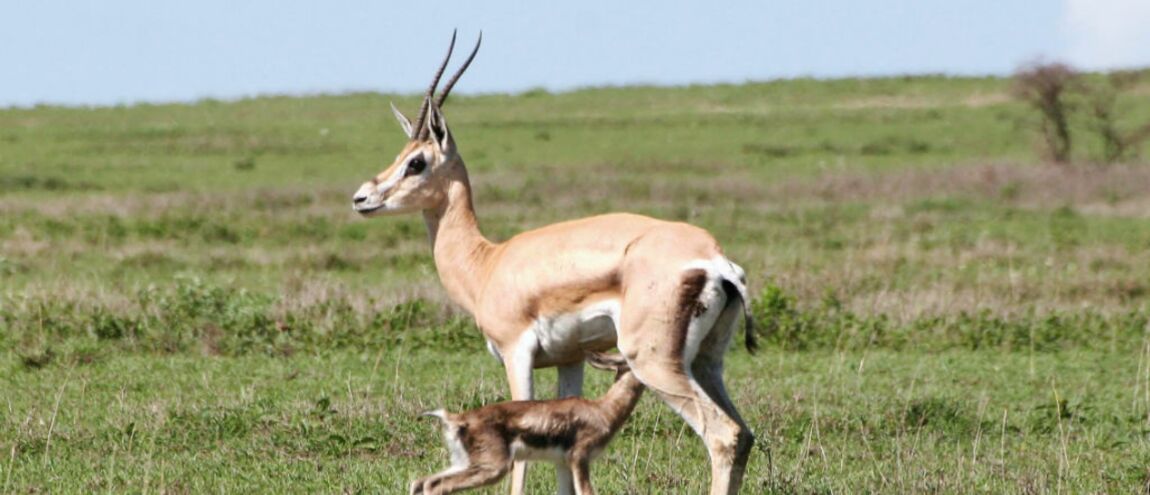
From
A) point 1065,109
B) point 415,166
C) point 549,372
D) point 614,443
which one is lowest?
point 1065,109

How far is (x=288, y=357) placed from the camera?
469 inches

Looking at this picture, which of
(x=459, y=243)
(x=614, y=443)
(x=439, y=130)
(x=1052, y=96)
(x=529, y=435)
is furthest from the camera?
(x=1052, y=96)

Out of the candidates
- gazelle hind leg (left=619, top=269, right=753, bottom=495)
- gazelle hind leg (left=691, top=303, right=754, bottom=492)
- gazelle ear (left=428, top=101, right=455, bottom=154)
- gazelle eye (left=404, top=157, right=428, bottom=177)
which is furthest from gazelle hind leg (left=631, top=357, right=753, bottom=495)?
gazelle eye (left=404, top=157, right=428, bottom=177)

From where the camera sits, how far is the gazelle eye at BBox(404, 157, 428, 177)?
27.2 ft

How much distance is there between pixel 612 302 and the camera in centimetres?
710

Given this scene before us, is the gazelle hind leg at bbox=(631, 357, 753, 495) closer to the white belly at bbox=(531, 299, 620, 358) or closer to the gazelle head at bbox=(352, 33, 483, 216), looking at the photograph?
the white belly at bbox=(531, 299, 620, 358)

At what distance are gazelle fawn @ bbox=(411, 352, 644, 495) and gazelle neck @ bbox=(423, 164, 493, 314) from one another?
3.92 ft

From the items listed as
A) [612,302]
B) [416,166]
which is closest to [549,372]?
[416,166]

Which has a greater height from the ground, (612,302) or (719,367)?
(612,302)

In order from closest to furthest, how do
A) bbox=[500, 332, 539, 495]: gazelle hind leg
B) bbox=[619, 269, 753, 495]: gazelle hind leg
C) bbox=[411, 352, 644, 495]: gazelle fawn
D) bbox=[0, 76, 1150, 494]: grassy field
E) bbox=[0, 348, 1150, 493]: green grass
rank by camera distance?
bbox=[411, 352, 644, 495]: gazelle fawn, bbox=[619, 269, 753, 495]: gazelle hind leg, bbox=[500, 332, 539, 495]: gazelle hind leg, bbox=[0, 348, 1150, 493]: green grass, bbox=[0, 76, 1150, 494]: grassy field

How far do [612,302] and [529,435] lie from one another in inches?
30.8

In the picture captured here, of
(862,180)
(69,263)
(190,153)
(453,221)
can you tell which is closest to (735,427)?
(453,221)

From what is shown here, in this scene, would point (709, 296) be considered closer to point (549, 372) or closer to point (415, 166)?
point (415, 166)

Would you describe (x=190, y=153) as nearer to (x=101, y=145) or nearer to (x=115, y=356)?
(x=101, y=145)
